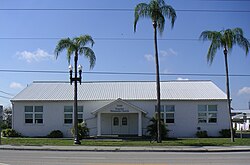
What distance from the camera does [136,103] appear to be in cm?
3988

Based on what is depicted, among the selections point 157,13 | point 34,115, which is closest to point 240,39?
point 157,13

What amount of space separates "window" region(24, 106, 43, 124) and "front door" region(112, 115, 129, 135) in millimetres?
8009

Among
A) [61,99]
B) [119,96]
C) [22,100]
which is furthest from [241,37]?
[22,100]

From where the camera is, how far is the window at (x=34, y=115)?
132 ft

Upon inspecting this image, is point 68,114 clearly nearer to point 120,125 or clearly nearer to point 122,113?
point 120,125

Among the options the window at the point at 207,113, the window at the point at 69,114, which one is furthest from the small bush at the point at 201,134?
the window at the point at 69,114

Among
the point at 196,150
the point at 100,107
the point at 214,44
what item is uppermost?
the point at 214,44

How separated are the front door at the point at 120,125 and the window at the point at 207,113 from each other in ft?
26.2

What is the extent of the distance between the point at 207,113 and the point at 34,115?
1882 centimetres

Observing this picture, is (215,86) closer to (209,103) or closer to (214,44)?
(209,103)

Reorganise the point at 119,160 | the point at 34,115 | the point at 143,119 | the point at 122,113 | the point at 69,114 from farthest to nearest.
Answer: the point at 34,115 < the point at 69,114 < the point at 143,119 < the point at 122,113 < the point at 119,160

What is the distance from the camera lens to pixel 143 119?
1560 inches

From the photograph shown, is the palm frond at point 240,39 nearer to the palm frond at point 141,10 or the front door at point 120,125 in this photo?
the palm frond at point 141,10

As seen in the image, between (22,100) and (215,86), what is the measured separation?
2247 cm
